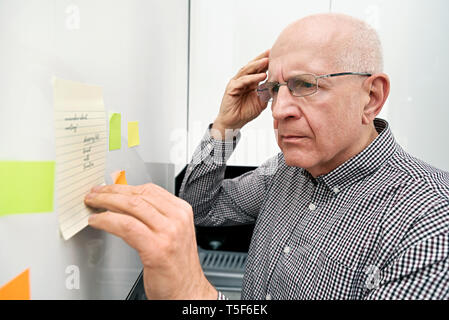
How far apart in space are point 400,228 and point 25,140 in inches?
23.9

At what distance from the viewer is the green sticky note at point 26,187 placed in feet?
0.99

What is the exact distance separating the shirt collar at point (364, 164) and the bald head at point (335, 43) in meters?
0.17

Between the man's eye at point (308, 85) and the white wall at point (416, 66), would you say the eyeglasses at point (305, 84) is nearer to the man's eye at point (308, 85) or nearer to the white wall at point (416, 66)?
the man's eye at point (308, 85)

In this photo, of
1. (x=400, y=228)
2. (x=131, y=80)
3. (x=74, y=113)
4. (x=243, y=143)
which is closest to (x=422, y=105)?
(x=243, y=143)

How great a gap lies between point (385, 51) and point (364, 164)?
28.1 inches

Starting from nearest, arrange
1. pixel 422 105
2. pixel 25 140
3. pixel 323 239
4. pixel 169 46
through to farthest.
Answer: pixel 25 140
pixel 323 239
pixel 169 46
pixel 422 105

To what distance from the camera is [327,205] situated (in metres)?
0.71

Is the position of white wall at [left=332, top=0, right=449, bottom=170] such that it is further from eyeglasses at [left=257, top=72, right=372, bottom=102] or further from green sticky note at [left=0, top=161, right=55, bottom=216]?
green sticky note at [left=0, top=161, right=55, bottom=216]

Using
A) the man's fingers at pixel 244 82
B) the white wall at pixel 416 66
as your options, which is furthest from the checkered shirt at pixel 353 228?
the white wall at pixel 416 66

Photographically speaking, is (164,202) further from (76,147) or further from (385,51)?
(385,51)

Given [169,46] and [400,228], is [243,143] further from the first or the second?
[400,228]

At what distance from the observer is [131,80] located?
631mm

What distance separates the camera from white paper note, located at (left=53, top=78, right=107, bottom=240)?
0.38 m

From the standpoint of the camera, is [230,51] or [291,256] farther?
[230,51]
